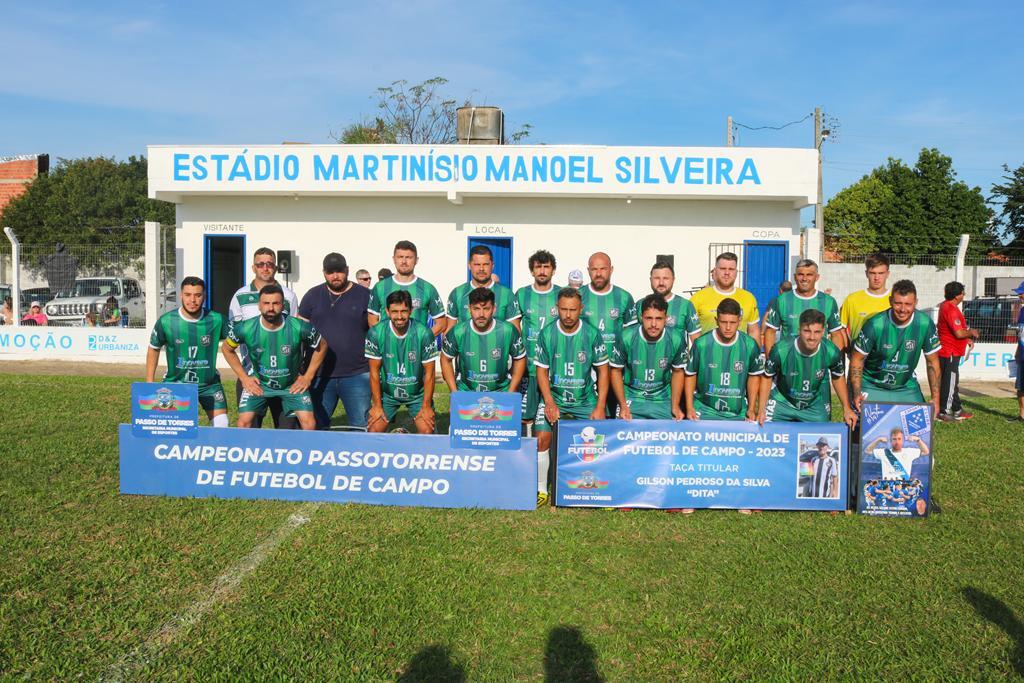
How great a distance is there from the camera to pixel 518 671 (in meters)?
3.52

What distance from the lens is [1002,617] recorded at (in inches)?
162

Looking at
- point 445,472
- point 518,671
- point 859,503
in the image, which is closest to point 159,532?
point 445,472

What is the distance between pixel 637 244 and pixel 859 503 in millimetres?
9808

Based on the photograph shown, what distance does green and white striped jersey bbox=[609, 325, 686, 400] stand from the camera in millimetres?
6297

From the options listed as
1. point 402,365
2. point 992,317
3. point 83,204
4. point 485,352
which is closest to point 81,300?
point 402,365

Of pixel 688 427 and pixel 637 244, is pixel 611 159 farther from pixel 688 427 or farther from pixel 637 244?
pixel 688 427

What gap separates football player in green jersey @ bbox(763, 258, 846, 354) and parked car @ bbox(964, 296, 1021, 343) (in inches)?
406

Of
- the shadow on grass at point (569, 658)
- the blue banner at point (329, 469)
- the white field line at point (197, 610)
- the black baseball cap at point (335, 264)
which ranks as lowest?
the shadow on grass at point (569, 658)

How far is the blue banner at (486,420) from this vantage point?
581 centimetres

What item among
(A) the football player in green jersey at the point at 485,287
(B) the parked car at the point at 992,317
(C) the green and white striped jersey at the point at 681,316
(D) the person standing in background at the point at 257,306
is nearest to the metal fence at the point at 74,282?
(D) the person standing in background at the point at 257,306

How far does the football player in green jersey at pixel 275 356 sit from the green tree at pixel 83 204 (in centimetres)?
3310

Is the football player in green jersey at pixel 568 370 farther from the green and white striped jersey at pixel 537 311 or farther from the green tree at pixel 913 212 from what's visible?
the green tree at pixel 913 212

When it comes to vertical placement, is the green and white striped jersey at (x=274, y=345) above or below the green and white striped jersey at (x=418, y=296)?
below

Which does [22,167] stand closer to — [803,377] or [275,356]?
[275,356]
